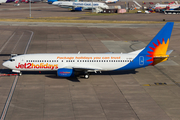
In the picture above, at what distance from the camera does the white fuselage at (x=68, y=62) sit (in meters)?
44.6

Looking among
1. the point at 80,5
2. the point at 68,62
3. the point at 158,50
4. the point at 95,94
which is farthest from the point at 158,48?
the point at 80,5

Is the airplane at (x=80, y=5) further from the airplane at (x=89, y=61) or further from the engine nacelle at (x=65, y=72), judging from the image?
the engine nacelle at (x=65, y=72)

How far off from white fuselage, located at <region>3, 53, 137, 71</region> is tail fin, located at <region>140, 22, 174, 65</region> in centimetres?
297

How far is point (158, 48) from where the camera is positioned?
45.6 m

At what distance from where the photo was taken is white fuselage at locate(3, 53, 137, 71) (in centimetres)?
4456

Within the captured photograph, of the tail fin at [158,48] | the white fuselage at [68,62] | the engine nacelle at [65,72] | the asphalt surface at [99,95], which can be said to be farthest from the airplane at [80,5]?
the engine nacelle at [65,72]

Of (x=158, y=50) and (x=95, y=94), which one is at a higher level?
(x=158, y=50)

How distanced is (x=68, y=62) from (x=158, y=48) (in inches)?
635

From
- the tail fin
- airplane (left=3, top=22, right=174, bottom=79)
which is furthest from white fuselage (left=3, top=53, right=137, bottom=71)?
the tail fin

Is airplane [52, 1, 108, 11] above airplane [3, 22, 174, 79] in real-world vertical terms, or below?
above

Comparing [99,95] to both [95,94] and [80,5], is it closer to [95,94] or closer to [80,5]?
[95,94]

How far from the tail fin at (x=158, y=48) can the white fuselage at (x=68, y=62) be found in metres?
2.97

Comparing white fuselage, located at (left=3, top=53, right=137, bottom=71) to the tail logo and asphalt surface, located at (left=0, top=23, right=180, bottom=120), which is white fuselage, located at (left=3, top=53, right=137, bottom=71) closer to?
asphalt surface, located at (left=0, top=23, right=180, bottom=120)

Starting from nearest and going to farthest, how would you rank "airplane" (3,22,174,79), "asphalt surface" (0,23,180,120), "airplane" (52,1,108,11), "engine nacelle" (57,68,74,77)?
"asphalt surface" (0,23,180,120) < "engine nacelle" (57,68,74,77) < "airplane" (3,22,174,79) < "airplane" (52,1,108,11)
